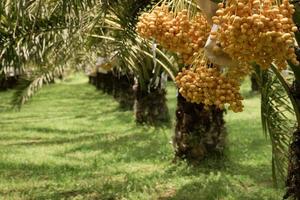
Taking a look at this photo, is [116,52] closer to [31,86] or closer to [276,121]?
[276,121]

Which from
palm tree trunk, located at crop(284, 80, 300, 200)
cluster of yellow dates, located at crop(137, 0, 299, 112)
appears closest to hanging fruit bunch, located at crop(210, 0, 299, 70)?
cluster of yellow dates, located at crop(137, 0, 299, 112)

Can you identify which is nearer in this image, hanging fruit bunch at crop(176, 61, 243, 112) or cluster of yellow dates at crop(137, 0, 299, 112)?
cluster of yellow dates at crop(137, 0, 299, 112)

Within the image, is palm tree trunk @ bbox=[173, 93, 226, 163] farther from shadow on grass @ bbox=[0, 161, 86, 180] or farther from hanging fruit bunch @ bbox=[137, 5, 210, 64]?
hanging fruit bunch @ bbox=[137, 5, 210, 64]

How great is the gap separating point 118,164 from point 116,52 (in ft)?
12.2

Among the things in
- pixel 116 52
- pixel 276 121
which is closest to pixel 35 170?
pixel 116 52

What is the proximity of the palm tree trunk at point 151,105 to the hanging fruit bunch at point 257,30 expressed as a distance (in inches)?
387

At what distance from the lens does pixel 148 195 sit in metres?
6.49

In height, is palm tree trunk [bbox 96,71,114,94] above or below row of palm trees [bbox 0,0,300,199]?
below

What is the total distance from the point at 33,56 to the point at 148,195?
1976mm

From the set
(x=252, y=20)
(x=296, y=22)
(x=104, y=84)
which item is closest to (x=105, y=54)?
(x=296, y=22)

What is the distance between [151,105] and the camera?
12.2 m

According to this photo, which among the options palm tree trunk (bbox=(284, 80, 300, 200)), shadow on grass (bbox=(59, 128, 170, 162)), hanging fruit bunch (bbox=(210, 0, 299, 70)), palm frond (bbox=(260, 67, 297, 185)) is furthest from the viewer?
shadow on grass (bbox=(59, 128, 170, 162))

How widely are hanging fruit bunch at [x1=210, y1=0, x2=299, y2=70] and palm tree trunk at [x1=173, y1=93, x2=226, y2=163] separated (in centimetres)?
576

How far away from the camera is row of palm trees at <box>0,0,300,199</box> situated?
4.34m
